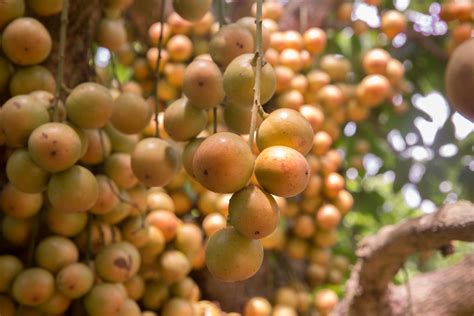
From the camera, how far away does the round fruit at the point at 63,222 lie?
2.93ft

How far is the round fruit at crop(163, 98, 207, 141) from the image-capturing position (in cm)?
75

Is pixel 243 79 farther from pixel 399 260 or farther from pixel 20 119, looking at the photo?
pixel 399 260

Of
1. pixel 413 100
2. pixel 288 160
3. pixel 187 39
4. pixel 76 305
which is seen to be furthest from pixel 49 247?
pixel 413 100

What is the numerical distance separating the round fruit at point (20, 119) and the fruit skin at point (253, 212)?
33 cm

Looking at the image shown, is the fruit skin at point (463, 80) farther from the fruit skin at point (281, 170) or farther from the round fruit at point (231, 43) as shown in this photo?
the round fruit at point (231, 43)

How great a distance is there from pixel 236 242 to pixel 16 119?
14.2 inches

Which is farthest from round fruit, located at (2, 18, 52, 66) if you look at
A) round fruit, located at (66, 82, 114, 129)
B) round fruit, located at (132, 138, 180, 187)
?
round fruit, located at (132, 138, 180, 187)

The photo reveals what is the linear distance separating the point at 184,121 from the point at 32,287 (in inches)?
13.0

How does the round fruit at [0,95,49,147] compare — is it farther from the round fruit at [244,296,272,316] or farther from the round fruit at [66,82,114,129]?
the round fruit at [244,296,272,316]

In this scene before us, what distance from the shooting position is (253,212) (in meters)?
0.55

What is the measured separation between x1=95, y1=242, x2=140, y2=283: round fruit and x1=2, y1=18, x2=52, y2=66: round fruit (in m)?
0.31

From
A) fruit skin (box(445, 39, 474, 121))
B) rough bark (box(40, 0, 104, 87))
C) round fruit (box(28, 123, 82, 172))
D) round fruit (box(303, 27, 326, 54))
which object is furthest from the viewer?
round fruit (box(303, 27, 326, 54))

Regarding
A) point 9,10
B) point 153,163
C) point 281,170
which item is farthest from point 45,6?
point 281,170

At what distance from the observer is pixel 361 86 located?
5.17 feet
